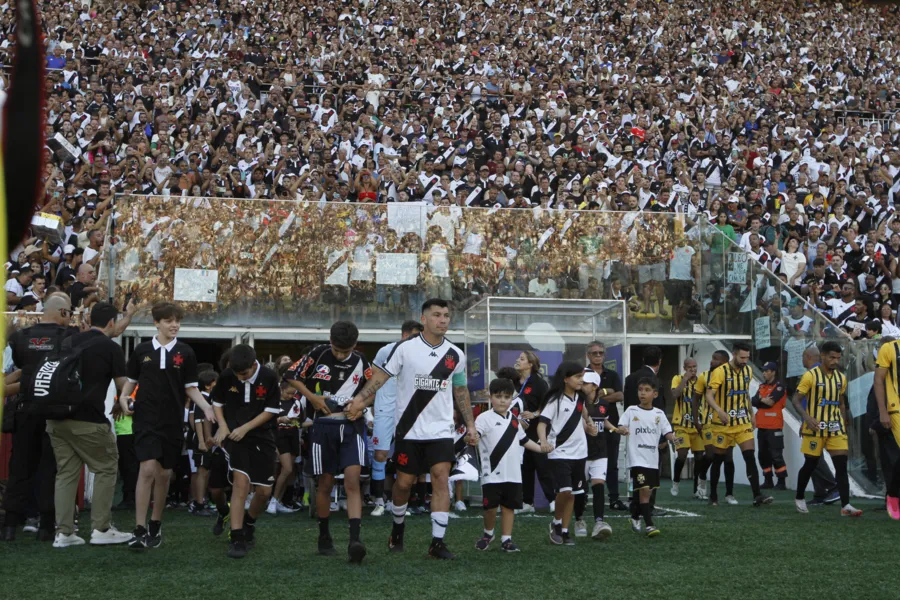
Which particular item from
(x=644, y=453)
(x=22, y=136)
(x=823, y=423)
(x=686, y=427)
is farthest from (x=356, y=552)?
(x=686, y=427)

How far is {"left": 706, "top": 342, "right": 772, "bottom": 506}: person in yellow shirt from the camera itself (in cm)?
1157

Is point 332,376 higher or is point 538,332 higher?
point 538,332

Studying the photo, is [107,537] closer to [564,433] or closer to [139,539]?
[139,539]

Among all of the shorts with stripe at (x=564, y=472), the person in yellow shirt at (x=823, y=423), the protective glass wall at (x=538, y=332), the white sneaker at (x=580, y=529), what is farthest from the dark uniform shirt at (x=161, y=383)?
the person in yellow shirt at (x=823, y=423)

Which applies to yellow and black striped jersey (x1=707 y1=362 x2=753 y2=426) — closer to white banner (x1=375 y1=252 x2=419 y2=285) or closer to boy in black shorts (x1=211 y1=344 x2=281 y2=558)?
white banner (x1=375 y1=252 x2=419 y2=285)

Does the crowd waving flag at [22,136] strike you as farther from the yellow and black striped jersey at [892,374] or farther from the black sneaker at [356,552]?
the yellow and black striped jersey at [892,374]

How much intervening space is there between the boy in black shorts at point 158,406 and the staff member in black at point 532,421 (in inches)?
129

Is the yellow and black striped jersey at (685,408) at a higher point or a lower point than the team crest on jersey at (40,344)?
lower

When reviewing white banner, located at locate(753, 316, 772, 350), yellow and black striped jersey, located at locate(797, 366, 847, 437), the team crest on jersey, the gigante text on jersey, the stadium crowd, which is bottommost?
yellow and black striped jersey, located at locate(797, 366, 847, 437)

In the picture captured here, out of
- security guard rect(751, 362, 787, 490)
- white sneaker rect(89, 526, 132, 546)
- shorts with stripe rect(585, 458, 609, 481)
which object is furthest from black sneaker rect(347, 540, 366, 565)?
security guard rect(751, 362, 787, 490)

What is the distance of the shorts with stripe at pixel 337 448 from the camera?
7.32m

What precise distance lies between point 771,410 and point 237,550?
27.7 feet

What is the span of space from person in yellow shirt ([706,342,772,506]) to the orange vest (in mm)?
1735

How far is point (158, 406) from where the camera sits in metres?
7.58
